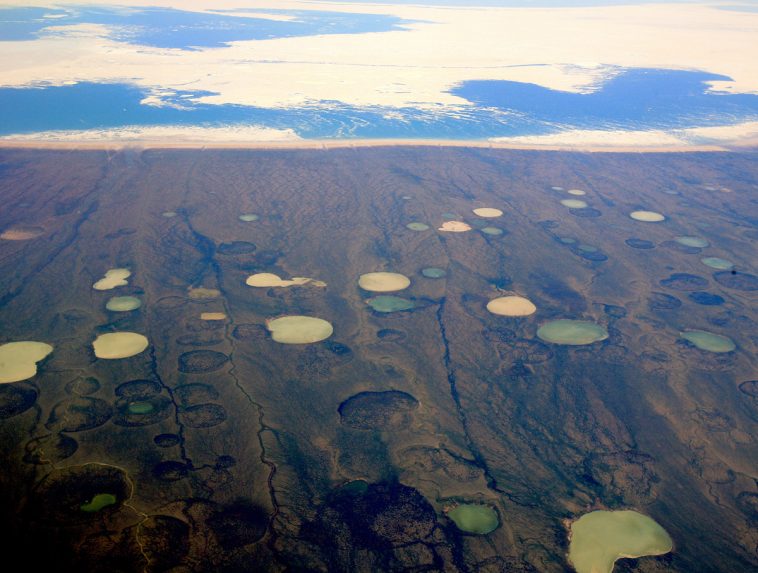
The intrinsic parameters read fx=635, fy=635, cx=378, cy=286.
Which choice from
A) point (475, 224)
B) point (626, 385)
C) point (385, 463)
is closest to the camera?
point (385, 463)

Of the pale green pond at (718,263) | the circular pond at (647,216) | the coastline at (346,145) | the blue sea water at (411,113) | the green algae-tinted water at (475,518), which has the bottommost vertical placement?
the green algae-tinted water at (475,518)

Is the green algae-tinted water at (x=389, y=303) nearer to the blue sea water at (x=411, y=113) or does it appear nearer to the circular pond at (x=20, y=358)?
the circular pond at (x=20, y=358)

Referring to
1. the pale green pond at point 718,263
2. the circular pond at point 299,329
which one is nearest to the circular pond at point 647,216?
the pale green pond at point 718,263

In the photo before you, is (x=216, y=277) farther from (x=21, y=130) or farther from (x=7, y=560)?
(x=21, y=130)

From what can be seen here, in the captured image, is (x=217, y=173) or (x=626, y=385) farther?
(x=217, y=173)

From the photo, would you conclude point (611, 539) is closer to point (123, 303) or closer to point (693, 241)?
point (123, 303)

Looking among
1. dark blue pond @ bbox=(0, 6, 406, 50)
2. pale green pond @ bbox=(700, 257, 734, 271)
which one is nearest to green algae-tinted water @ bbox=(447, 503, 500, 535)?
pale green pond @ bbox=(700, 257, 734, 271)

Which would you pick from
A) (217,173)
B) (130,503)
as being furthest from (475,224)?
(130,503)
